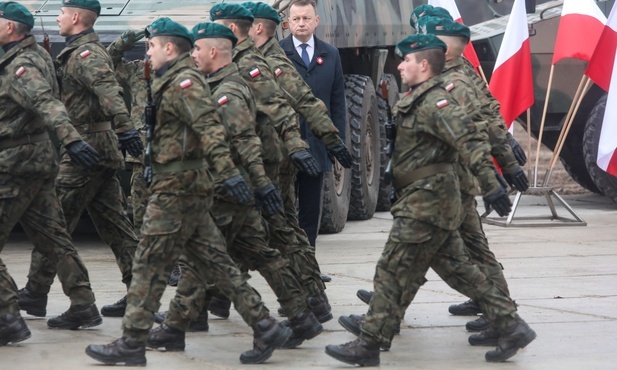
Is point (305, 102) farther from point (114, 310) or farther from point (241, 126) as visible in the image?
point (114, 310)

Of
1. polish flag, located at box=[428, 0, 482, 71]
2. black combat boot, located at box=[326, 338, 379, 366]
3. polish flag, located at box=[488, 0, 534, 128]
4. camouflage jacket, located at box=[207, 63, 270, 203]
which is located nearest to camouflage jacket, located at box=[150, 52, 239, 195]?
camouflage jacket, located at box=[207, 63, 270, 203]

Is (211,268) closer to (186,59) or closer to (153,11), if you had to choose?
(186,59)

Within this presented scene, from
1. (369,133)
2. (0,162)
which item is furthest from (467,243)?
(369,133)

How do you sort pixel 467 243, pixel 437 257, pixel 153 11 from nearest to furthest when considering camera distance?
pixel 437 257 → pixel 467 243 → pixel 153 11

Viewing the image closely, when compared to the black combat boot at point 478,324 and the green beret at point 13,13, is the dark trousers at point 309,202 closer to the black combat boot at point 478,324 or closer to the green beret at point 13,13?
the black combat boot at point 478,324

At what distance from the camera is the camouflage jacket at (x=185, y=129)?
6949 mm

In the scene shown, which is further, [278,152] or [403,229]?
[278,152]

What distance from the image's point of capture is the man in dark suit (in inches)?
374

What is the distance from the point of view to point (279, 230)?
8227mm

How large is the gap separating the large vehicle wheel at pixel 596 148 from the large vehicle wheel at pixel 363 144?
207 centimetres

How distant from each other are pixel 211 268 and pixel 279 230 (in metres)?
1.09

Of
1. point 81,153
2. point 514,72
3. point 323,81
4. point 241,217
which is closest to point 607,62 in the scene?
point 514,72

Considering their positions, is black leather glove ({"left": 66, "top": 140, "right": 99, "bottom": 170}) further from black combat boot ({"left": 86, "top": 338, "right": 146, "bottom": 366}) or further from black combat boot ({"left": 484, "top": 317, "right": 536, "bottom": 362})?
black combat boot ({"left": 484, "top": 317, "right": 536, "bottom": 362})

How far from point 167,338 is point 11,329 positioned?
83 cm
